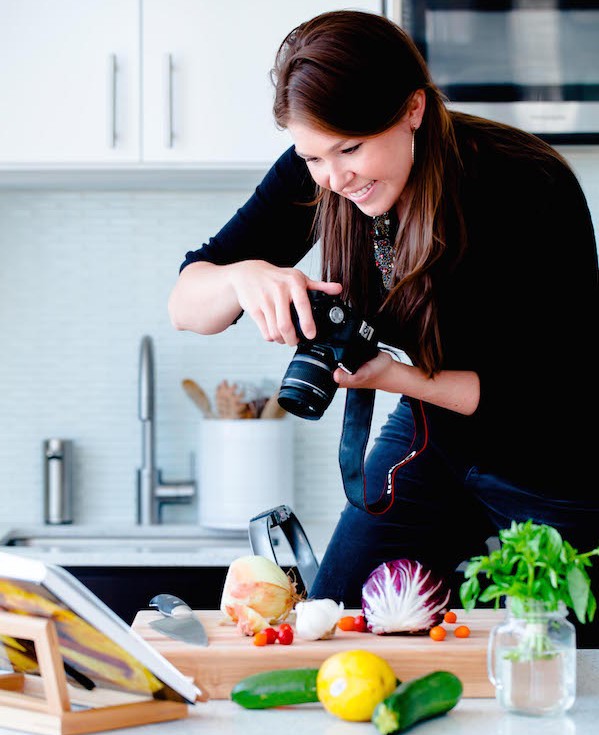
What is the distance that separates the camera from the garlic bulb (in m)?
1.09

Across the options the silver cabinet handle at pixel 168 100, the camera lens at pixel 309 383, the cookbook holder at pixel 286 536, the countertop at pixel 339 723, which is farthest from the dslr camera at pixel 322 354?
the silver cabinet handle at pixel 168 100

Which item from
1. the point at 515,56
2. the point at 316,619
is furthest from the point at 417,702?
the point at 515,56

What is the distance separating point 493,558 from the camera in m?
0.94

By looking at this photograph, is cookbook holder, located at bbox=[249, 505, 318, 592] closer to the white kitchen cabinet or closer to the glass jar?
the glass jar

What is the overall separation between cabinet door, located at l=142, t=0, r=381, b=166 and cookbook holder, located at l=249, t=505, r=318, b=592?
1.22 m

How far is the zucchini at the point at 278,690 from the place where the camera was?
997 mm

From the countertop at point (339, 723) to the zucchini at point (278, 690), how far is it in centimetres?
1

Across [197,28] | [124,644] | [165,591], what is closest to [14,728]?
[124,644]

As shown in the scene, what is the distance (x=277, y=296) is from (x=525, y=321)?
0.41m

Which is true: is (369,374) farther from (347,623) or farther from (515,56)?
(515,56)

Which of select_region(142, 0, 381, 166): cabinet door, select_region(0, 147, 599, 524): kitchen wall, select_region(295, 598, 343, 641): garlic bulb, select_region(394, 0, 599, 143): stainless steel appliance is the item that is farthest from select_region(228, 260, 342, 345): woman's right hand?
select_region(0, 147, 599, 524): kitchen wall

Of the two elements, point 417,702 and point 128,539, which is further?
point 128,539

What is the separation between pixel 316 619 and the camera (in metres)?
1.09

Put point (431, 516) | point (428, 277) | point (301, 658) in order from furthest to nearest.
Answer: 1. point (431, 516)
2. point (428, 277)
3. point (301, 658)
